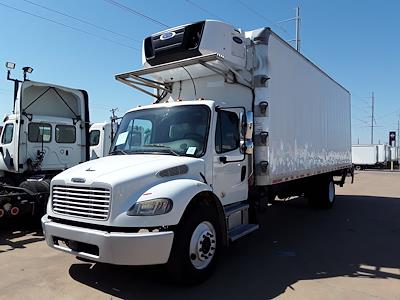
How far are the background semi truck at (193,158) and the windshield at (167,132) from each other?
0.06ft

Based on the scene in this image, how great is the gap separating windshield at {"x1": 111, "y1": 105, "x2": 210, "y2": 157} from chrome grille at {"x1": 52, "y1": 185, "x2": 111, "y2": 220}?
1278mm

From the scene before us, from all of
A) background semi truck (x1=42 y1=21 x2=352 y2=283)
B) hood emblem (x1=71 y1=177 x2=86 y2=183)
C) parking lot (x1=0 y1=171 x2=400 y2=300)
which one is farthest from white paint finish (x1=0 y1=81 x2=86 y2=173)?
hood emblem (x1=71 y1=177 x2=86 y2=183)

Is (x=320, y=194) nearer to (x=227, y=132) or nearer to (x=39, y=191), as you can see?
(x=227, y=132)

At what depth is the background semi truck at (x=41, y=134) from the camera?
30.5 feet

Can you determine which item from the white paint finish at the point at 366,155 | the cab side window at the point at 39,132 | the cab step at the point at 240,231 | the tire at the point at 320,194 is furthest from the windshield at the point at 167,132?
the white paint finish at the point at 366,155

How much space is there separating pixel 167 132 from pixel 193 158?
2.34 ft

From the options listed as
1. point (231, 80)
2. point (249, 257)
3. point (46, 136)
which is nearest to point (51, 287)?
point (249, 257)

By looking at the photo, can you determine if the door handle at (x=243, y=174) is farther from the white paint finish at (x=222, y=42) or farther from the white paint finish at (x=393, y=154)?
the white paint finish at (x=393, y=154)

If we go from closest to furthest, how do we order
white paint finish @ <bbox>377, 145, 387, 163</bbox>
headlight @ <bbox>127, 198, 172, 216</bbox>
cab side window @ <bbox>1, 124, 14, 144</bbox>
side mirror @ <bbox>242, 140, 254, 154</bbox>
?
headlight @ <bbox>127, 198, 172, 216</bbox> → side mirror @ <bbox>242, 140, 254, 154</bbox> → cab side window @ <bbox>1, 124, 14, 144</bbox> → white paint finish @ <bbox>377, 145, 387, 163</bbox>

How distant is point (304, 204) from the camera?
43.0 ft

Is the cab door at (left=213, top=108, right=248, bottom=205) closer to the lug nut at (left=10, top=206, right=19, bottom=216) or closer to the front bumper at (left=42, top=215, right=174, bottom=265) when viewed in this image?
the front bumper at (left=42, top=215, right=174, bottom=265)

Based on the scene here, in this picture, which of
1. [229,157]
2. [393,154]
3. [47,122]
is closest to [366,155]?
[393,154]

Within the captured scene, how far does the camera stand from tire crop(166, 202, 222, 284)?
4.75 meters

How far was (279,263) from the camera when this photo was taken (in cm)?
616
